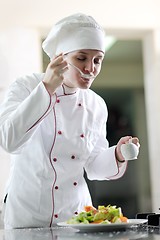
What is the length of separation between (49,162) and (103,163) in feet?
0.80

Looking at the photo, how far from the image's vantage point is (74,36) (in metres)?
2.00

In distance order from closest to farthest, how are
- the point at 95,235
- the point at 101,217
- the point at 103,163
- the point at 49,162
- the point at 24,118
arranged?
the point at 95,235
the point at 101,217
the point at 24,118
the point at 49,162
the point at 103,163

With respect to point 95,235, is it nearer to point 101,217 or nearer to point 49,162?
point 101,217

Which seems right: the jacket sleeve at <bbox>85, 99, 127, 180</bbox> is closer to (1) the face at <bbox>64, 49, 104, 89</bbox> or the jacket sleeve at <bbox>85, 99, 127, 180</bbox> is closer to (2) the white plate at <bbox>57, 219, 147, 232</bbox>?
(1) the face at <bbox>64, 49, 104, 89</bbox>

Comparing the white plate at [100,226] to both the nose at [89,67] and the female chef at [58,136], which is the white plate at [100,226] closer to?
the female chef at [58,136]

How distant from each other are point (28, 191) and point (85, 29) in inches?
26.5

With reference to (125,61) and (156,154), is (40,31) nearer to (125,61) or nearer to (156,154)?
(156,154)

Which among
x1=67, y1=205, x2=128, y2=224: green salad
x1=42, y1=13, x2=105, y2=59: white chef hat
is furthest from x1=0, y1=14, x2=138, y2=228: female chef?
x1=67, y1=205, x2=128, y2=224: green salad

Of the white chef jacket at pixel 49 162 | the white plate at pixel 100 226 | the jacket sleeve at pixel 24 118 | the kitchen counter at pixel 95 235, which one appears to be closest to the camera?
the kitchen counter at pixel 95 235

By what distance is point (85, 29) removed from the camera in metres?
2.03

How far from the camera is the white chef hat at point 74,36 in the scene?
6.48ft

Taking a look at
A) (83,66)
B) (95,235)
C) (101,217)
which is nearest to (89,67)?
(83,66)

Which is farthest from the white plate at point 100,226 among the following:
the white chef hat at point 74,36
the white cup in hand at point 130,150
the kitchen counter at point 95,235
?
the white chef hat at point 74,36

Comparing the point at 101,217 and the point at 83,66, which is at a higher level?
the point at 83,66
